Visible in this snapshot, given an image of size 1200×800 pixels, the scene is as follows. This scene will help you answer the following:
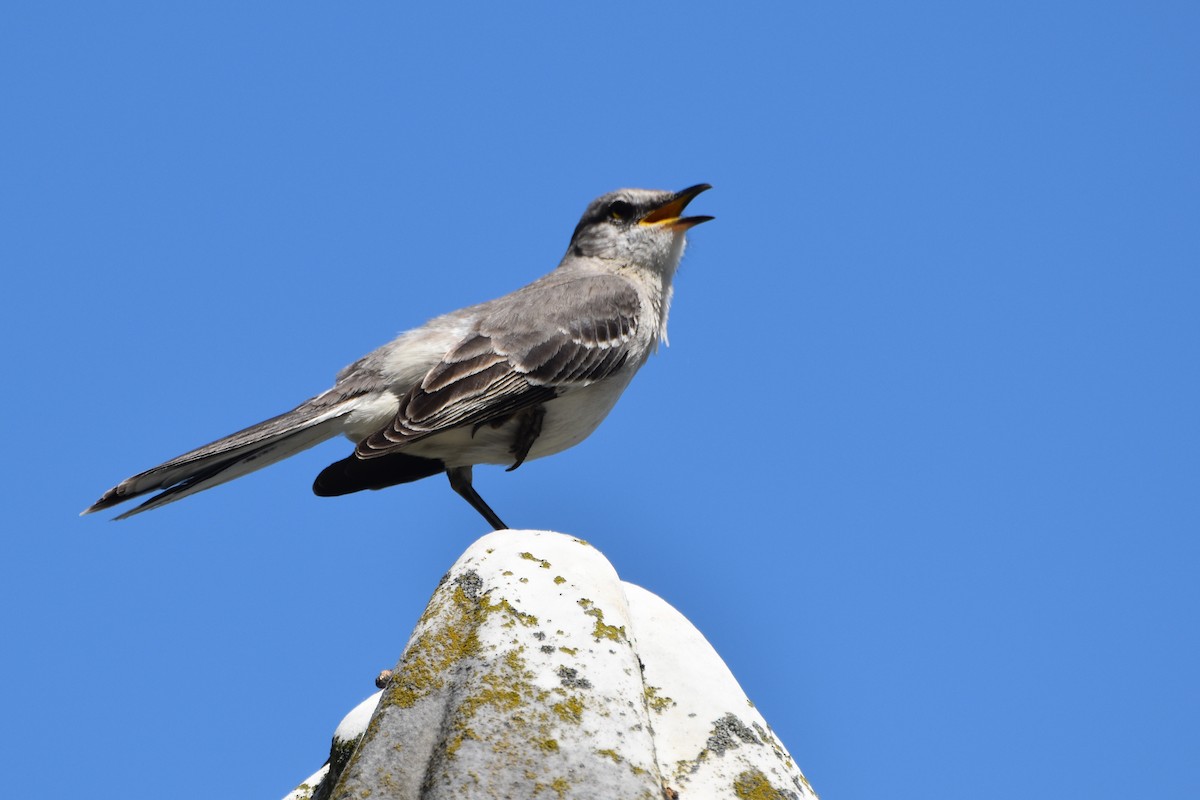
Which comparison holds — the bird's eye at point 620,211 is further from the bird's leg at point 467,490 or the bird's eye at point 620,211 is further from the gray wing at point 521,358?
the bird's leg at point 467,490

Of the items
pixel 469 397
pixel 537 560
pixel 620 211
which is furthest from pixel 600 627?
pixel 620 211

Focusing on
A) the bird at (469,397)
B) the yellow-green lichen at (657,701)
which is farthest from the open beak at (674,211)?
the yellow-green lichen at (657,701)

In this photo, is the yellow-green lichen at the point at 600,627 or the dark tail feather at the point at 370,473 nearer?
the yellow-green lichen at the point at 600,627

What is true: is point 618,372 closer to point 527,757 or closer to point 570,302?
point 570,302

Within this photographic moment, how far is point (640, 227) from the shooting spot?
24.7 ft

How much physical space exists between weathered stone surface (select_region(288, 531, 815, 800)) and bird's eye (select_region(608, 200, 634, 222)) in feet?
14.0

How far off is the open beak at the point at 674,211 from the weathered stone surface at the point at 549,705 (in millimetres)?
4063

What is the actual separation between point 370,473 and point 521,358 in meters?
0.99

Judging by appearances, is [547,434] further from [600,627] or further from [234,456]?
[600,627]

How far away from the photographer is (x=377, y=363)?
6355 mm

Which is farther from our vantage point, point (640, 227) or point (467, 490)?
point (640, 227)

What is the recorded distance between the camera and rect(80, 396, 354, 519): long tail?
5.27m

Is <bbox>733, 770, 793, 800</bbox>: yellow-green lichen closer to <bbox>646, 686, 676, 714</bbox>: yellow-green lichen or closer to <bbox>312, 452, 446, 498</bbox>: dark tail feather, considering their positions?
<bbox>646, 686, 676, 714</bbox>: yellow-green lichen

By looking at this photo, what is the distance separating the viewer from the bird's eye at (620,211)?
24.9ft
